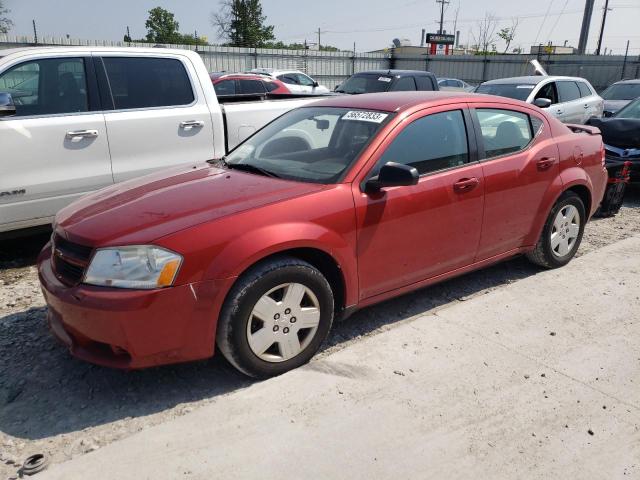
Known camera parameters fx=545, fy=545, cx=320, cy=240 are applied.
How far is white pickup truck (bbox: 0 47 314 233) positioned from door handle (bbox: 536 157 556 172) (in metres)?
3.18

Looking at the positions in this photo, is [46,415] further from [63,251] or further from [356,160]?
[356,160]

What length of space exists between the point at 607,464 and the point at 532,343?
3.79 ft

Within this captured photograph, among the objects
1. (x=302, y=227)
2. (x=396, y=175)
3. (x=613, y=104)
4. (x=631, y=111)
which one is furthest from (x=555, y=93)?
(x=302, y=227)

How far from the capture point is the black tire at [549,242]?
15.3 feet

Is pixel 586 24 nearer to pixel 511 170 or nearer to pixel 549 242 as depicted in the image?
pixel 549 242

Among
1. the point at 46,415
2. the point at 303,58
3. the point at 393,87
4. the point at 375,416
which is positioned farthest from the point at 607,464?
the point at 303,58

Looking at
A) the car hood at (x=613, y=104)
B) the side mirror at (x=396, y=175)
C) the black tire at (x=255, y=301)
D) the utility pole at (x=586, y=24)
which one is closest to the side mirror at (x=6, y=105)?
the black tire at (x=255, y=301)

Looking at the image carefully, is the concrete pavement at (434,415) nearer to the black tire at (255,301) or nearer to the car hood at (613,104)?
the black tire at (255,301)

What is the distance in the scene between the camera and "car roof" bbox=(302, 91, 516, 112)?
3.79m

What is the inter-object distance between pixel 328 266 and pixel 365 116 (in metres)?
1.12

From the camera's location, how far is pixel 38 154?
15.5 ft

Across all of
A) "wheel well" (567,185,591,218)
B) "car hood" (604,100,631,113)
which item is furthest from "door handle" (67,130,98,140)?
"car hood" (604,100,631,113)

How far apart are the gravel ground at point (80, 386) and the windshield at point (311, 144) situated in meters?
1.17

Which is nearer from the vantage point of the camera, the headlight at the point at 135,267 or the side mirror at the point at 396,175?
the headlight at the point at 135,267
